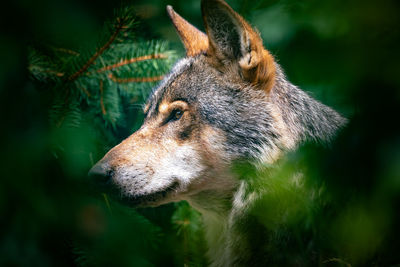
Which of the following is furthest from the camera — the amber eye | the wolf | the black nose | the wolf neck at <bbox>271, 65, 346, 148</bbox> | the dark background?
the amber eye

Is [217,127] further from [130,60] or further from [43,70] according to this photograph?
[43,70]

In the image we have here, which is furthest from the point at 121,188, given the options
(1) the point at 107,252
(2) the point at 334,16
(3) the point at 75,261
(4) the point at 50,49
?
(2) the point at 334,16

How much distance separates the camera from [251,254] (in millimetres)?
1792

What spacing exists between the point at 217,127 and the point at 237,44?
43 centimetres

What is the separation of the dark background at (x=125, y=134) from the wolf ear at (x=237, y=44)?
3.7 inches

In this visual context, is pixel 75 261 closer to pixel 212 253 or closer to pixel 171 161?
pixel 171 161

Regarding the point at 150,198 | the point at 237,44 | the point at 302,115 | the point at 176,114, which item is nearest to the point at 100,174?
the point at 150,198

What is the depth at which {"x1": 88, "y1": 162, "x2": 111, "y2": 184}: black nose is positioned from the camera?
1.69 metres

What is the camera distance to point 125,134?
2.68m

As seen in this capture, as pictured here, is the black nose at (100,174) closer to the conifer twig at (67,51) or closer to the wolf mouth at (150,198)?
the wolf mouth at (150,198)

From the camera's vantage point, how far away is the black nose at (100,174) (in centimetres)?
169

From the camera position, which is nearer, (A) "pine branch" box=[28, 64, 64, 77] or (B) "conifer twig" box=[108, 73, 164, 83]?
(A) "pine branch" box=[28, 64, 64, 77]

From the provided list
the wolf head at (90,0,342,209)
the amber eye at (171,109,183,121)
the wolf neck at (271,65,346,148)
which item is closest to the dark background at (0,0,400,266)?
the wolf head at (90,0,342,209)

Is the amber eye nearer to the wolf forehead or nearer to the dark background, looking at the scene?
the wolf forehead
